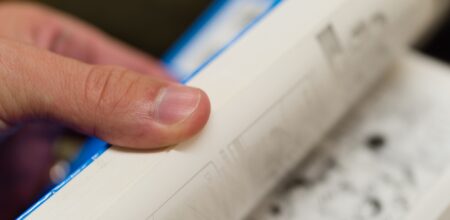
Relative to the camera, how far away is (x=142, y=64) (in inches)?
24.9

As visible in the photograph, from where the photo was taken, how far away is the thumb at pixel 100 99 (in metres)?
0.32

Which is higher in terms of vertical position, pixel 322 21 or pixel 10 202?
pixel 322 21

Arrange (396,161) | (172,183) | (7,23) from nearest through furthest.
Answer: (172,183)
(396,161)
(7,23)

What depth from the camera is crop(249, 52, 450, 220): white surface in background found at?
40cm

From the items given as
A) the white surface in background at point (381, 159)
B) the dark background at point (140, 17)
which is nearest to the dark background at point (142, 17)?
the dark background at point (140, 17)

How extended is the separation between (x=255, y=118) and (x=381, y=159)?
0.48 feet

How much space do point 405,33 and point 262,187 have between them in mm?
199

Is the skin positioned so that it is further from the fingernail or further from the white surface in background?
the white surface in background

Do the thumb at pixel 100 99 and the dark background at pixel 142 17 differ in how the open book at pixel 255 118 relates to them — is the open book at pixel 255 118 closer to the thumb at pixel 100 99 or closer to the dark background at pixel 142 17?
the thumb at pixel 100 99

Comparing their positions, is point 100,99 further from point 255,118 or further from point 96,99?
point 255,118

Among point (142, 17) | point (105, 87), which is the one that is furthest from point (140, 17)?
point (105, 87)

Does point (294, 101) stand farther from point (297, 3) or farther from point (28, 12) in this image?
point (28, 12)

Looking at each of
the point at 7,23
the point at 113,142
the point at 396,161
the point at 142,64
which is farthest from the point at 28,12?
the point at 396,161

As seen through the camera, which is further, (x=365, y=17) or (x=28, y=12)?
(x=28, y=12)
